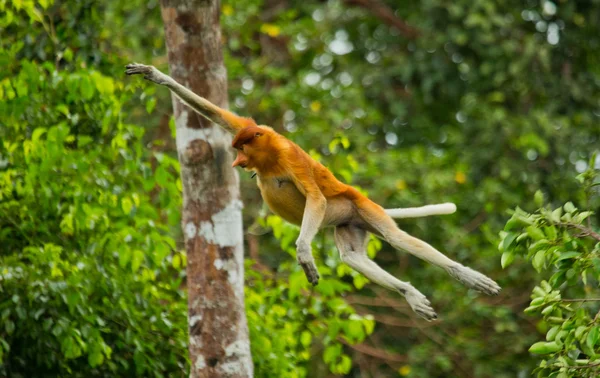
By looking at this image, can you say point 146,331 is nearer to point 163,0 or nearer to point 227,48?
point 163,0

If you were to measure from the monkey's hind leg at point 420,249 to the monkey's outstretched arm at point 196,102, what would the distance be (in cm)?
59

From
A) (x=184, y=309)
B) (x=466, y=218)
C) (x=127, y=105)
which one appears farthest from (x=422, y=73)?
(x=184, y=309)

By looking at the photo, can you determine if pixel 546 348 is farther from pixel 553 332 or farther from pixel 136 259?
pixel 136 259

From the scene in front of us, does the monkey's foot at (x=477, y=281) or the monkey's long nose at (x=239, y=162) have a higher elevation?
the monkey's long nose at (x=239, y=162)

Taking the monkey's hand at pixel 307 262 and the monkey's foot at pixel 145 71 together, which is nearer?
the monkey's hand at pixel 307 262

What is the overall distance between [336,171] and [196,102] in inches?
73.9

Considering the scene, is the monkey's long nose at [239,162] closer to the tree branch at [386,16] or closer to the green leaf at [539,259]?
the green leaf at [539,259]

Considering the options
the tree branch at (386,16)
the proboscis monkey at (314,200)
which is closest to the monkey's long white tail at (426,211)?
the proboscis monkey at (314,200)

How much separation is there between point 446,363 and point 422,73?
260 cm

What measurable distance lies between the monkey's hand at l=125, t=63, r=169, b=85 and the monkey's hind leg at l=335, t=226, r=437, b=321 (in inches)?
38.4

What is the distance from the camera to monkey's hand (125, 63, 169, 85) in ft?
11.6

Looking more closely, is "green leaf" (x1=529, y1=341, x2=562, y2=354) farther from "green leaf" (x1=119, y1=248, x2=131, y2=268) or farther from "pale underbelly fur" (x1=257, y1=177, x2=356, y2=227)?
"green leaf" (x1=119, y1=248, x2=131, y2=268)

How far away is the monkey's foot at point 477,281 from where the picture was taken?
11.6 feet

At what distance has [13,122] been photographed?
466 cm
